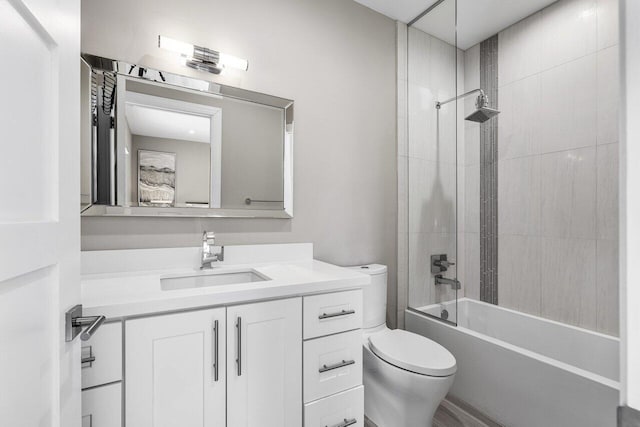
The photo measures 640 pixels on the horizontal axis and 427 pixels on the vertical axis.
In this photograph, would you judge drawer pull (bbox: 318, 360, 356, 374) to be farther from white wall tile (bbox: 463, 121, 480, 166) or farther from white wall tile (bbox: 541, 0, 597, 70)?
white wall tile (bbox: 541, 0, 597, 70)

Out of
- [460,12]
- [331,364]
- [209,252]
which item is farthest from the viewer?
[460,12]

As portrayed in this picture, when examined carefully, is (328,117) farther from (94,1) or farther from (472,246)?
(472,246)

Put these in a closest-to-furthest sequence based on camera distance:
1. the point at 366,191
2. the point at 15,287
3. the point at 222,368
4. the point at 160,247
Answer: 1. the point at 15,287
2. the point at 222,368
3. the point at 160,247
4. the point at 366,191

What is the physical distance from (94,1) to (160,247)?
1.09 metres

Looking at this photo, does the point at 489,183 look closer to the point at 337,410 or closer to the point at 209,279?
the point at 337,410

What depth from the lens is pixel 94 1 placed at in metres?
1.34

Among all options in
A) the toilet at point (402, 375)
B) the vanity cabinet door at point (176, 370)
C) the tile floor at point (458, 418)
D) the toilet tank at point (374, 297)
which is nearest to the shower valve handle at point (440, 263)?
the toilet tank at point (374, 297)

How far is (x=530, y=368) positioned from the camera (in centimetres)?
158

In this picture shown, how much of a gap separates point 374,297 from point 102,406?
138 centimetres

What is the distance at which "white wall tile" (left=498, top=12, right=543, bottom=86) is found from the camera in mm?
2188

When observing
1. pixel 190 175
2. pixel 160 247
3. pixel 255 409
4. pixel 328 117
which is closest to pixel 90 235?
pixel 160 247

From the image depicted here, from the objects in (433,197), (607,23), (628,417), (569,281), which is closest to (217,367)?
(628,417)

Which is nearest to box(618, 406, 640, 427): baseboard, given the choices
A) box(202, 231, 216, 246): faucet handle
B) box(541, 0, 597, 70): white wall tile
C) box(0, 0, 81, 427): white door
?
box(0, 0, 81, 427): white door

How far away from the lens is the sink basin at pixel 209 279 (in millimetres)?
1406
